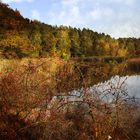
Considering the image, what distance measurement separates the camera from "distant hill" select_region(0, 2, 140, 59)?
33188mm

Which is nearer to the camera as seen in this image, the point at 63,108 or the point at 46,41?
the point at 63,108

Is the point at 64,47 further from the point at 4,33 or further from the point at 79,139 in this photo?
the point at 79,139

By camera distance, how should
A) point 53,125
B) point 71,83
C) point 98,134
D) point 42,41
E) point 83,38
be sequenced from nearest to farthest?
point 98,134 < point 53,125 < point 71,83 < point 42,41 < point 83,38

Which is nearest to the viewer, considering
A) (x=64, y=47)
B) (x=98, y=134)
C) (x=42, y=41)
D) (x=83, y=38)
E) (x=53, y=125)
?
(x=98, y=134)

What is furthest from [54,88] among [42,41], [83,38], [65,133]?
[83,38]

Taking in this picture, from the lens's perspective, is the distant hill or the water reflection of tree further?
the distant hill

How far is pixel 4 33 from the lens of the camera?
3475cm

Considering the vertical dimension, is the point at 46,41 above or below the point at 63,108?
above

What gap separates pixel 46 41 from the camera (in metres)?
64.5

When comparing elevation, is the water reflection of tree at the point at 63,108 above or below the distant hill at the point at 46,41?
below

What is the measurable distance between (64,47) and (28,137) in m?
64.9

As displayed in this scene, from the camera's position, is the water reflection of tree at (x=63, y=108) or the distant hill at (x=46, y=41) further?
the distant hill at (x=46, y=41)

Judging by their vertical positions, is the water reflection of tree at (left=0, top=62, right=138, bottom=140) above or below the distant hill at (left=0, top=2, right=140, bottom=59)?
below

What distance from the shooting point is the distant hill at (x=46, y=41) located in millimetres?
33188
